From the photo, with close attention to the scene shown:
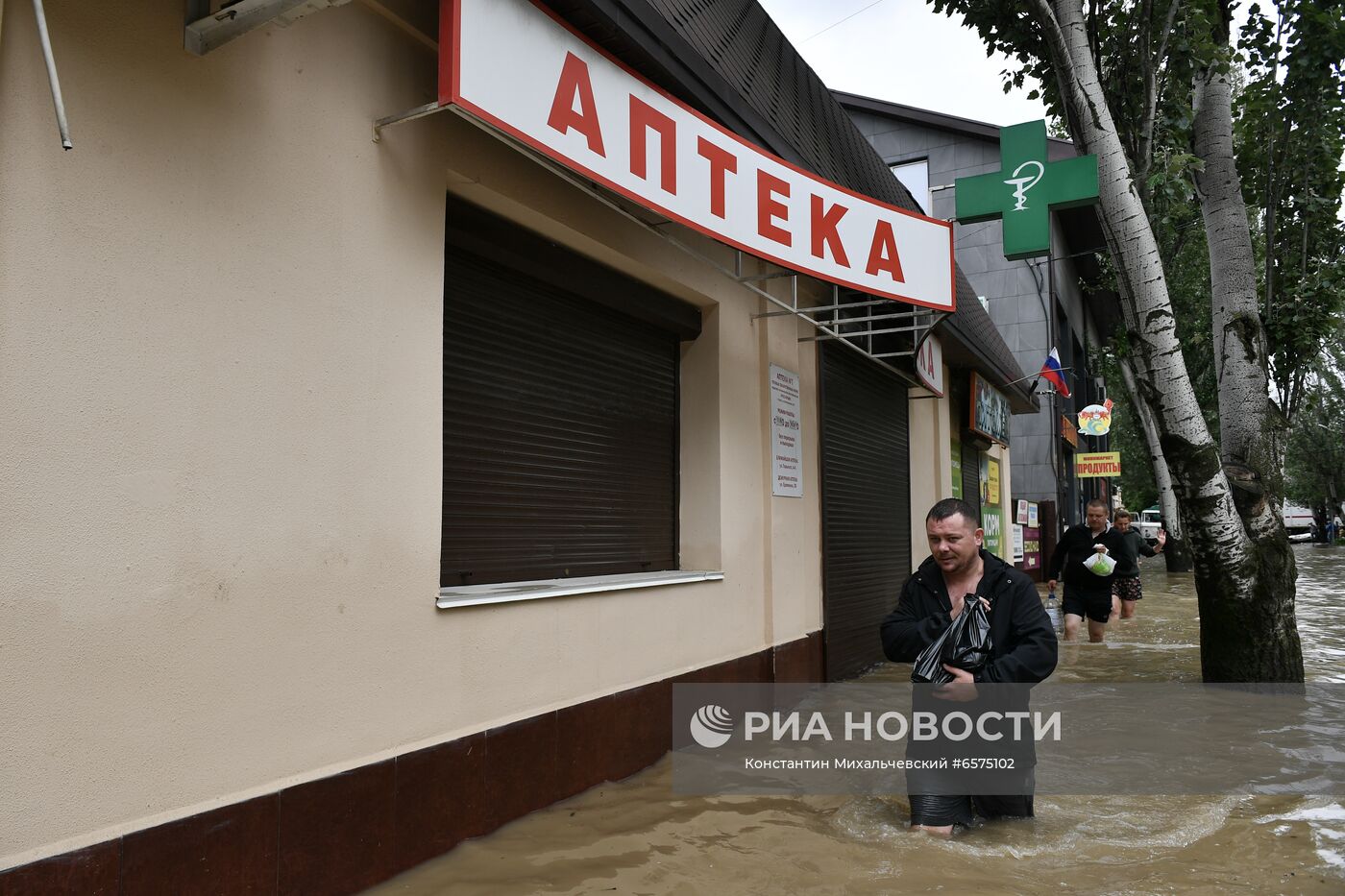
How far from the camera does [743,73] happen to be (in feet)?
20.2

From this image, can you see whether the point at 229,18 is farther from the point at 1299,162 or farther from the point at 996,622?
the point at 1299,162

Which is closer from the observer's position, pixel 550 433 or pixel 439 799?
pixel 439 799

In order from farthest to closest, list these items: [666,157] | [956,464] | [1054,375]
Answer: [1054,375] < [956,464] < [666,157]

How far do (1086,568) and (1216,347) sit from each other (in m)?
2.60

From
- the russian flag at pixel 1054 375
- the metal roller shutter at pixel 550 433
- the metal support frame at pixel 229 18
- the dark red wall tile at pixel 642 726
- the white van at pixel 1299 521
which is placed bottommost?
the dark red wall tile at pixel 642 726

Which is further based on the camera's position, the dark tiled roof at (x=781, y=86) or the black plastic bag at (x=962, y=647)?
the dark tiled roof at (x=781, y=86)

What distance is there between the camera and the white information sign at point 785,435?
7.25 metres

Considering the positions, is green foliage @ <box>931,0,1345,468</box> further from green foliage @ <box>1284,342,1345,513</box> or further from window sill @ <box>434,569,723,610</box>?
green foliage @ <box>1284,342,1345,513</box>

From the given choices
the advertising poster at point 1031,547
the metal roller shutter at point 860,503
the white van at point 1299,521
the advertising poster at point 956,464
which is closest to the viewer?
the metal roller shutter at point 860,503

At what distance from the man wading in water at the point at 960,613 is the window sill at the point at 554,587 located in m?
1.57

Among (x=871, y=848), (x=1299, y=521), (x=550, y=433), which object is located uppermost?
(x=550, y=433)

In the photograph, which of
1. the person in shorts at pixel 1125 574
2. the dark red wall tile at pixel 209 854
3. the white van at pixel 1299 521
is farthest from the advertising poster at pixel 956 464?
the white van at pixel 1299 521

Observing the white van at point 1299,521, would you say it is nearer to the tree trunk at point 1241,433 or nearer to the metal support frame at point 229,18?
the tree trunk at point 1241,433

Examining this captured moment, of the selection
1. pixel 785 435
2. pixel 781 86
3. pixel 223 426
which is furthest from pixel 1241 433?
pixel 223 426
